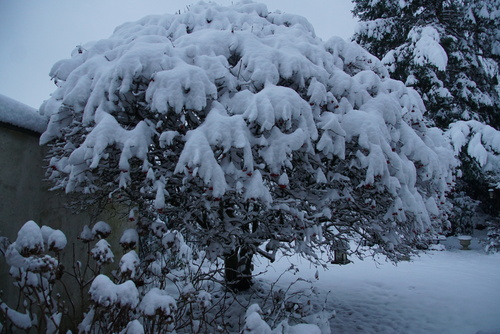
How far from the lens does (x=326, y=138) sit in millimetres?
3137

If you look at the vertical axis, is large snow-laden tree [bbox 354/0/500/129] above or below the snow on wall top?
above

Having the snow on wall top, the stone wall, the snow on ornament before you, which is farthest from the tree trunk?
the snow on wall top

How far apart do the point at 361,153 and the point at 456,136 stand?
9.49m

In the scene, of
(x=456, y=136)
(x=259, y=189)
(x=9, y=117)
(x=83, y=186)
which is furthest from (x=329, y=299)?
(x=456, y=136)

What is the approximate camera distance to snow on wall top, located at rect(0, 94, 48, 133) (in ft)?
10.2

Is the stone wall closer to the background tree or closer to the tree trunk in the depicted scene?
the tree trunk

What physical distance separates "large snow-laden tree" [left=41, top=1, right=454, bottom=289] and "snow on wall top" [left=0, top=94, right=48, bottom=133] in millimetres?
151

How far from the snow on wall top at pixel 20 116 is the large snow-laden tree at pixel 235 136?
0.15m

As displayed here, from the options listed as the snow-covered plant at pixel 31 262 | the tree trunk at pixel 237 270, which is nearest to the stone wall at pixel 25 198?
the snow-covered plant at pixel 31 262

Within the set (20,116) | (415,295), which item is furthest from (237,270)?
(415,295)

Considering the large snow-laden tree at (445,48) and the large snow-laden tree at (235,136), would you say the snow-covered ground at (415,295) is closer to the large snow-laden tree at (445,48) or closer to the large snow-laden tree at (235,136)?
the large snow-laden tree at (235,136)

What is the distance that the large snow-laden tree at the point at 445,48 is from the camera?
12.3m

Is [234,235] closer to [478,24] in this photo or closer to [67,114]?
[67,114]

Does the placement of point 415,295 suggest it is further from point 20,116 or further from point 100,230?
point 20,116
